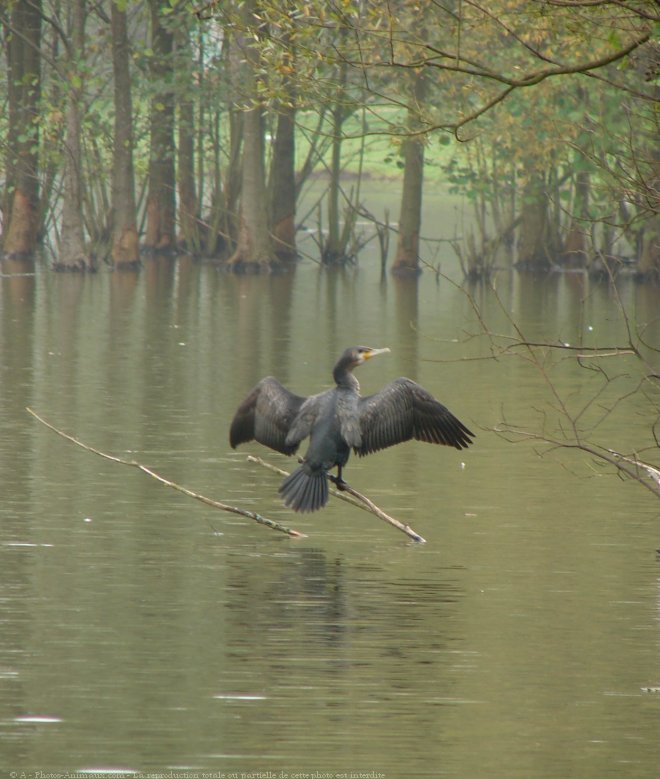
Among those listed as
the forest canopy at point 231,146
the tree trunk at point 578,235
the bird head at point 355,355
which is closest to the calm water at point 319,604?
the bird head at point 355,355

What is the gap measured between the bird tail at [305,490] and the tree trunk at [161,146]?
2621cm

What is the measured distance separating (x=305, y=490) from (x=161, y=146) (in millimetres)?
32029

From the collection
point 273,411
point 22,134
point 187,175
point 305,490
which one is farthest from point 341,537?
point 187,175

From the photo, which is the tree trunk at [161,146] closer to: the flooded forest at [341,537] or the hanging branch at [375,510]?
the flooded forest at [341,537]

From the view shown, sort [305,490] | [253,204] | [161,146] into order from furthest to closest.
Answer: [161,146]
[253,204]
[305,490]

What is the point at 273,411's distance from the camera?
35.0 ft

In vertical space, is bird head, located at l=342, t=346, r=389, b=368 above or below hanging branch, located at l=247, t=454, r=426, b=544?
above

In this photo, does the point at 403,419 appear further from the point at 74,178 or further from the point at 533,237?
the point at 533,237

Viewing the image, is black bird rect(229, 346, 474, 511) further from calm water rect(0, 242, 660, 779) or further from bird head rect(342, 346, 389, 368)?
calm water rect(0, 242, 660, 779)

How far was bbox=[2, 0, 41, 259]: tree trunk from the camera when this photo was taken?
38375 mm

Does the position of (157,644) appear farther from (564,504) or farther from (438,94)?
(438,94)

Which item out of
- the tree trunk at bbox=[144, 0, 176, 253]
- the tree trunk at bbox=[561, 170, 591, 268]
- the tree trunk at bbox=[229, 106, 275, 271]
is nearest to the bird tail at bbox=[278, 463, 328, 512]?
the tree trunk at bbox=[561, 170, 591, 268]

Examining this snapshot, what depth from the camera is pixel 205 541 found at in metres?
10.2

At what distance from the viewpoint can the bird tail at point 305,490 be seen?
10.1 meters
